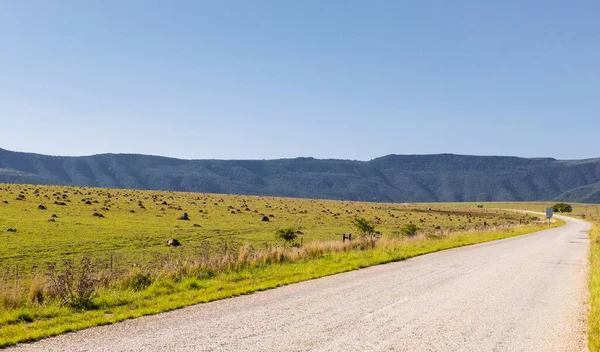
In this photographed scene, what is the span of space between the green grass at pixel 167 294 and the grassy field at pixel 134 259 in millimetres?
31

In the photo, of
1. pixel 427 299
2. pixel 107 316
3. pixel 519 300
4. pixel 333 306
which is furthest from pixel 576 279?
pixel 107 316

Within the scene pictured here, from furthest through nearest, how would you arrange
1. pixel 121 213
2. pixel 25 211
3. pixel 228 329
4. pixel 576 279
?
pixel 121 213, pixel 25 211, pixel 576 279, pixel 228 329

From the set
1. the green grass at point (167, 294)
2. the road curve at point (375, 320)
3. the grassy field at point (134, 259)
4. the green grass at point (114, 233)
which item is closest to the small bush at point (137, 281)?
the grassy field at point (134, 259)

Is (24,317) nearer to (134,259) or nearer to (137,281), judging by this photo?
(137,281)

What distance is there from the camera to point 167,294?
48.2 ft

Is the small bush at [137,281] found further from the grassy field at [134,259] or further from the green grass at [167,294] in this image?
the green grass at [167,294]

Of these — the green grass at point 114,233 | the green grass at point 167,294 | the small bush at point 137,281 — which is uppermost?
the small bush at point 137,281

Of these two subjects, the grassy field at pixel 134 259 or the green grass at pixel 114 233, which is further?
the green grass at pixel 114 233

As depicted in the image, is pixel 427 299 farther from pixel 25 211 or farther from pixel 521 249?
pixel 25 211

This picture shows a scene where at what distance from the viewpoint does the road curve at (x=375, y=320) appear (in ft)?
31.4

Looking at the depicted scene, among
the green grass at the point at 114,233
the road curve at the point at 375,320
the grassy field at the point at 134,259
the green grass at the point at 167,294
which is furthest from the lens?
the green grass at the point at 114,233

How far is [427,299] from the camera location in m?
14.5

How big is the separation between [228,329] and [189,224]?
38.7 metres

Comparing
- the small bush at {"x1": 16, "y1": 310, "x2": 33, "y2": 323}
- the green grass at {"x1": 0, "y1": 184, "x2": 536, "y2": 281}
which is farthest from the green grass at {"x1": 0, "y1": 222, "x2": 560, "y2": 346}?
the green grass at {"x1": 0, "y1": 184, "x2": 536, "y2": 281}
